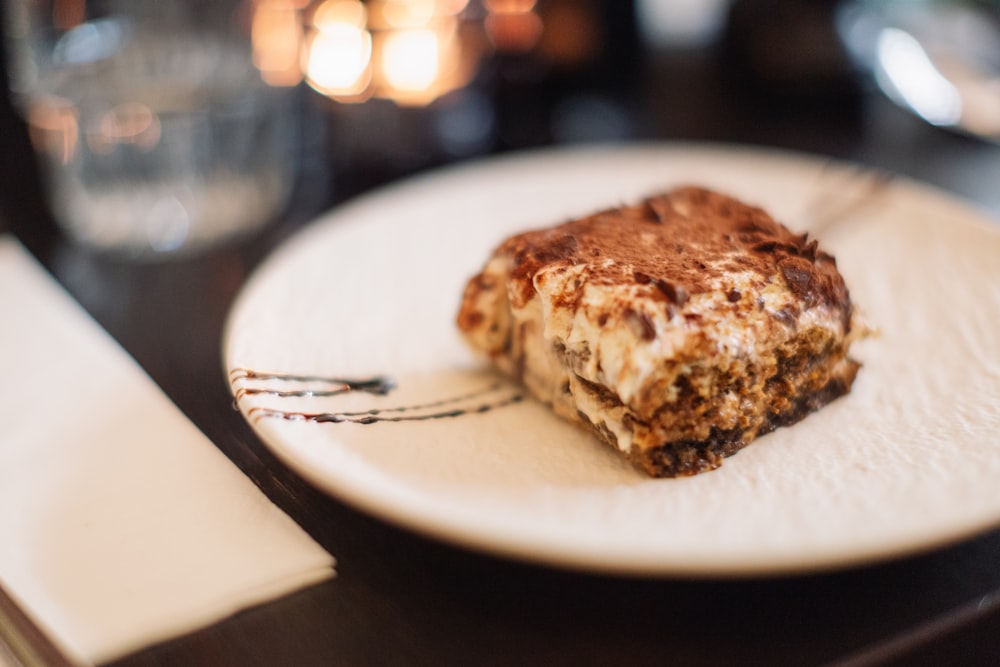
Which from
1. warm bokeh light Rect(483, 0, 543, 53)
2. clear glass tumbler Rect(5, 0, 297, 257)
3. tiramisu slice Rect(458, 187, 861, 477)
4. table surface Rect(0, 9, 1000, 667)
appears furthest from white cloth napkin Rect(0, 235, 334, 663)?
warm bokeh light Rect(483, 0, 543, 53)

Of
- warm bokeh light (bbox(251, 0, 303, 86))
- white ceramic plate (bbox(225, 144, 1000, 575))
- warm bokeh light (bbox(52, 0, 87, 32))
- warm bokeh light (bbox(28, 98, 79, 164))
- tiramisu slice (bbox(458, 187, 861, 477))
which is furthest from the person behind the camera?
warm bokeh light (bbox(251, 0, 303, 86))

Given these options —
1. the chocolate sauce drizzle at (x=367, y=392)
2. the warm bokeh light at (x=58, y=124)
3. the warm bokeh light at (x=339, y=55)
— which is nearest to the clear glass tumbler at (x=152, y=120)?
the warm bokeh light at (x=58, y=124)

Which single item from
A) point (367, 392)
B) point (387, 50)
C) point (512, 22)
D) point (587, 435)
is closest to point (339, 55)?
point (387, 50)

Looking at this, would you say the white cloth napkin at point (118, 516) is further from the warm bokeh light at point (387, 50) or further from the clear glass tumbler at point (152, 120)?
the warm bokeh light at point (387, 50)

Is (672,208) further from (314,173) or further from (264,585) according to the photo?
(314,173)

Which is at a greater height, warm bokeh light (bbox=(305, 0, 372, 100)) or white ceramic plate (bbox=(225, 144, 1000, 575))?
warm bokeh light (bbox=(305, 0, 372, 100))

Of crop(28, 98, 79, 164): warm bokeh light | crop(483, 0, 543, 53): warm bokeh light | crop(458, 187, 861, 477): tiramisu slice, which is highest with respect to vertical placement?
crop(483, 0, 543, 53): warm bokeh light

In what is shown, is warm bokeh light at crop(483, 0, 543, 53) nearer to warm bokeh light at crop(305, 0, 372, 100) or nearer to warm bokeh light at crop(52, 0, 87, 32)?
warm bokeh light at crop(305, 0, 372, 100)
